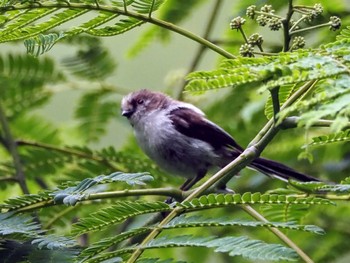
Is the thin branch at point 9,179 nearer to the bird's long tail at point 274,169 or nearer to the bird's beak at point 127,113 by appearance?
the bird's long tail at point 274,169

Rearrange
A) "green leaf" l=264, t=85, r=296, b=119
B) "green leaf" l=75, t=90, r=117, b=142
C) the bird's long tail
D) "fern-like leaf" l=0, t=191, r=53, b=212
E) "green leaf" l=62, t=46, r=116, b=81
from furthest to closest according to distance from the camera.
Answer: "green leaf" l=75, t=90, r=117, b=142 < "green leaf" l=62, t=46, r=116, b=81 < the bird's long tail < "green leaf" l=264, t=85, r=296, b=119 < "fern-like leaf" l=0, t=191, r=53, b=212

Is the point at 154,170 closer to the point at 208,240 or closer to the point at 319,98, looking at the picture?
the point at 208,240

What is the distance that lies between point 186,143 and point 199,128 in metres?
0.09

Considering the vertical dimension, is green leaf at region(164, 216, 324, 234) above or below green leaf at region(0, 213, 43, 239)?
above

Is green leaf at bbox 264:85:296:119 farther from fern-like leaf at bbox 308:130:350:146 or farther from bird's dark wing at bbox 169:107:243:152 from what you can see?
bird's dark wing at bbox 169:107:243:152

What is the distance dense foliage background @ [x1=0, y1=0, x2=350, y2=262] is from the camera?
160 centimetres

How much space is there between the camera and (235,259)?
3.63 meters

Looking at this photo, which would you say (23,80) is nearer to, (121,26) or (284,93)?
(121,26)

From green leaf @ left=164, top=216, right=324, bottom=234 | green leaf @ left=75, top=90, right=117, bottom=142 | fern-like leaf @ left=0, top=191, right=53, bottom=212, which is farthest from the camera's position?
green leaf @ left=75, top=90, right=117, bottom=142

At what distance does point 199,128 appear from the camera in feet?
11.8

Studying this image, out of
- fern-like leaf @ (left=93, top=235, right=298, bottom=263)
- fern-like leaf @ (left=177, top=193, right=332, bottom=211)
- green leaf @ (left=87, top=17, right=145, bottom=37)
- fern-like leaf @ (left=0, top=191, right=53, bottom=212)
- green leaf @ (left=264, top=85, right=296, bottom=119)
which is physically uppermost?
green leaf @ (left=87, top=17, right=145, bottom=37)

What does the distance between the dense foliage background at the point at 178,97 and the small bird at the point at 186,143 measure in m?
0.09

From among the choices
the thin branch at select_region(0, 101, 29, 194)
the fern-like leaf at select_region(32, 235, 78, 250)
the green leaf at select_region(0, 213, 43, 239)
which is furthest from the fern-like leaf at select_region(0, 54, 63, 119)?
the fern-like leaf at select_region(32, 235, 78, 250)

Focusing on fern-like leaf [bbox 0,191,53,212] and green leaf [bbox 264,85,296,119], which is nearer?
fern-like leaf [bbox 0,191,53,212]
